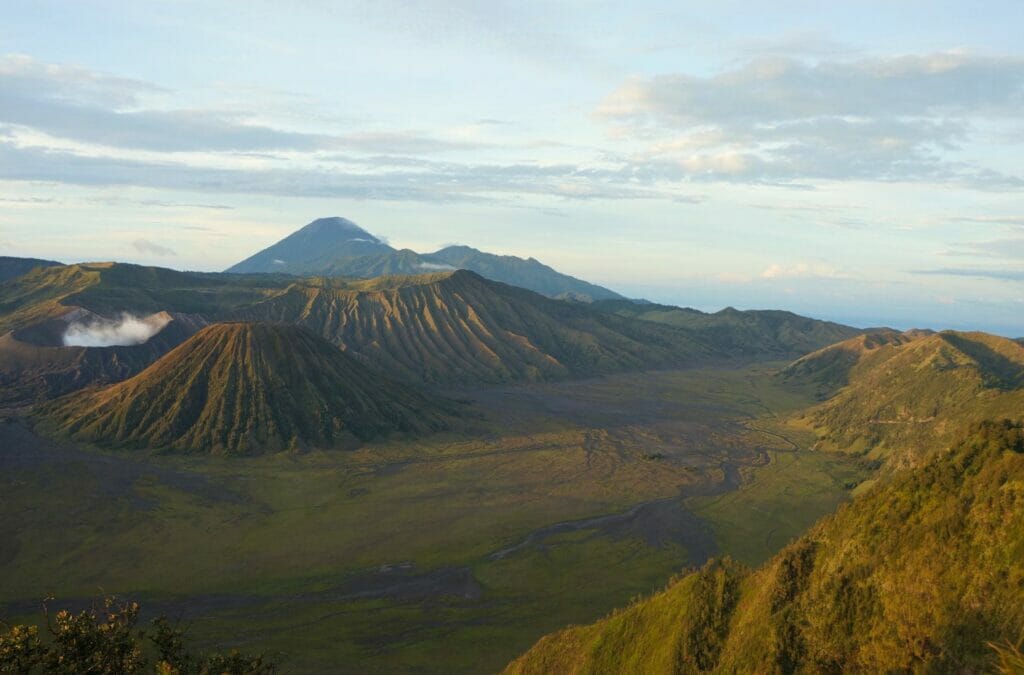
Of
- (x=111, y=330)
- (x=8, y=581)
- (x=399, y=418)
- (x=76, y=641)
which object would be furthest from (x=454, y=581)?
(x=111, y=330)

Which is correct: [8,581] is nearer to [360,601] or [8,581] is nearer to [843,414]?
[360,601]

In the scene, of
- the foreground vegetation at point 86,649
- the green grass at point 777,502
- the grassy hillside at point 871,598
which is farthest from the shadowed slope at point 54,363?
the foreground vegetation at point 86,649

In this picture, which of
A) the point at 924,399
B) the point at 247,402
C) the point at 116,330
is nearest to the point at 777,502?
the point at 924,399

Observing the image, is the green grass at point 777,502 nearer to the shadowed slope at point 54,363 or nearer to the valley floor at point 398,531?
the valley floor at point 398,531

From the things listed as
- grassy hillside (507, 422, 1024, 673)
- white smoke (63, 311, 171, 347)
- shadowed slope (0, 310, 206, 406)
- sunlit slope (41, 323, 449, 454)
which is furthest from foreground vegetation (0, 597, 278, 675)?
white smoke (63, 311, 171, 347)

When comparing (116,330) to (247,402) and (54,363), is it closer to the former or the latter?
(54,363)

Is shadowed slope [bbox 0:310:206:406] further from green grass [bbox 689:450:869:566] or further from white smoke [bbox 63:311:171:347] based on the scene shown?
green grass [bbox 689:450:869:566]
